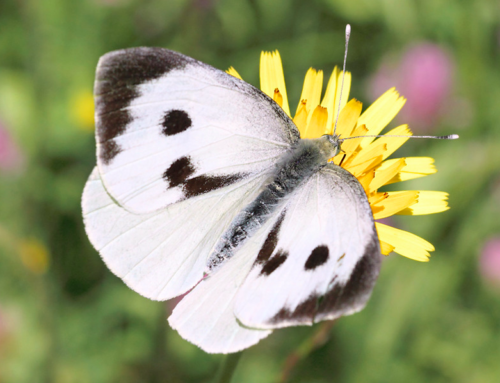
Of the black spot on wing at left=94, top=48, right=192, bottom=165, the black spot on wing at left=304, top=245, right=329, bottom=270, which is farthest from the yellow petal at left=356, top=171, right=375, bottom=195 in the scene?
the black spot on wing at left=94, top=48, right=192, bottom=165

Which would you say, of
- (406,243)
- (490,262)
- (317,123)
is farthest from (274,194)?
(490,262)

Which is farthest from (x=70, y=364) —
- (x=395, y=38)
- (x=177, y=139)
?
(x=395, y=38)

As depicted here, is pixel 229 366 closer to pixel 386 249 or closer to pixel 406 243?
pixel 386 249

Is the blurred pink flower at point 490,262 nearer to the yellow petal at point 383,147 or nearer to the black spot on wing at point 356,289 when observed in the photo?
the yellow petal at point 383,147

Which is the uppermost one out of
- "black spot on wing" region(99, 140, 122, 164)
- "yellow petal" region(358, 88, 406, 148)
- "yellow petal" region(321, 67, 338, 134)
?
"black spot on wing" region(99, 140, 122, 164)

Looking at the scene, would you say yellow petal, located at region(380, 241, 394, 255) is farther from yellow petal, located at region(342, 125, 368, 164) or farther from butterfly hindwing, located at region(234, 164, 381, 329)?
yellow petal, located at region(342, 125, 368, 164)

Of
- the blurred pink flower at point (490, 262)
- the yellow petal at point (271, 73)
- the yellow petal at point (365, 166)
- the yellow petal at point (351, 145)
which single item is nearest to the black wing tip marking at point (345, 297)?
the yellow petal at point (365, 166)
